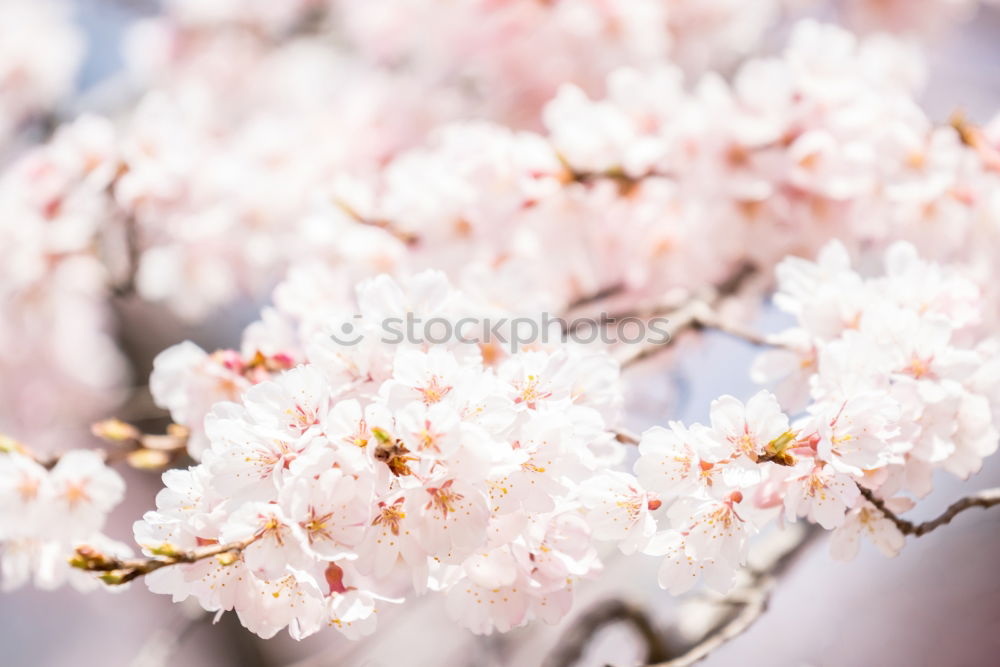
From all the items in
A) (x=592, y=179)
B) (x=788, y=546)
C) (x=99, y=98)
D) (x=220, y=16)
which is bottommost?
(x=788, y=546)

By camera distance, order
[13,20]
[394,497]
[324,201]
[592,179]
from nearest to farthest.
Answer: [394,497] → [592,179] → [324,201] → [13,20]

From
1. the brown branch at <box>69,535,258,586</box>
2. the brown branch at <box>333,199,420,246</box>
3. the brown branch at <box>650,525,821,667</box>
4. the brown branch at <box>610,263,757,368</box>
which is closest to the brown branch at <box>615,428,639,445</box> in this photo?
the brown branch at <box>610,263,757,368</box>

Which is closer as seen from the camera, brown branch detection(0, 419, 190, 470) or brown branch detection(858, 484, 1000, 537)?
brown branch detection(858, 484, 1000, 537)

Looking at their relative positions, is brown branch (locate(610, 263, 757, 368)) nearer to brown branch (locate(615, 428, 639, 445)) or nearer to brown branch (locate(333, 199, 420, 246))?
brown branch (locate(615, 428, 639, 445))

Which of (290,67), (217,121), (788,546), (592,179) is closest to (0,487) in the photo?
(592,179)

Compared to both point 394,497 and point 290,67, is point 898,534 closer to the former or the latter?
point 394,497

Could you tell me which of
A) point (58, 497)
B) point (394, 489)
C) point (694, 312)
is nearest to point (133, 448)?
point (58, 497)

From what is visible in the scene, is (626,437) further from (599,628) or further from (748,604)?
(599,628)
